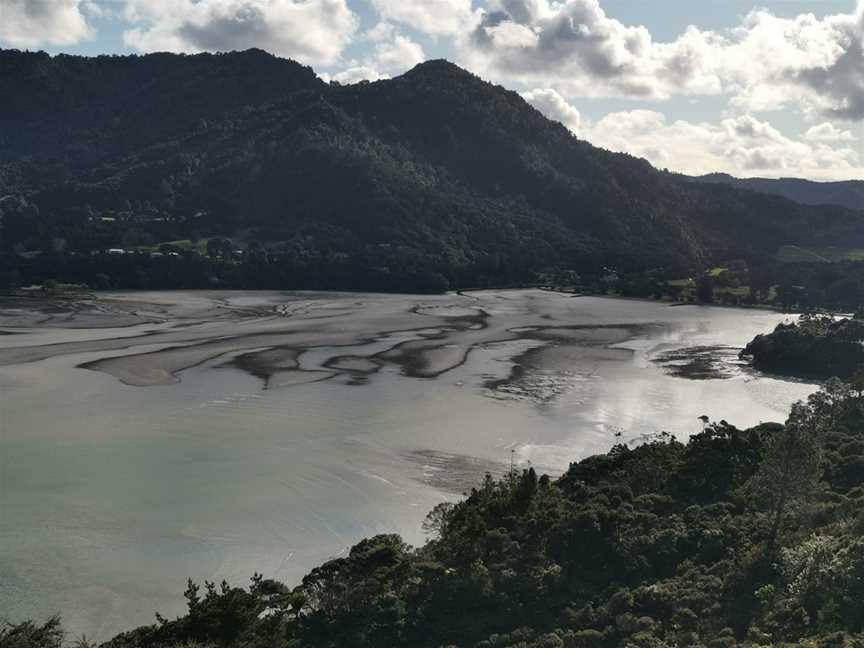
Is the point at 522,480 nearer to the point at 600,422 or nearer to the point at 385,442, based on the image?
the point at 385,442

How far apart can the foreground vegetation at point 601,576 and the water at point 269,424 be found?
3990 millimetres

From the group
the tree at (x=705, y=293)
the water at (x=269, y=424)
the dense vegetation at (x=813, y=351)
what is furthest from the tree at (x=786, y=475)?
the tree at (x=705, y=293)

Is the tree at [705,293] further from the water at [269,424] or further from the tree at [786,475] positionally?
the tree at [786,475]

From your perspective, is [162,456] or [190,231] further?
[190,231]

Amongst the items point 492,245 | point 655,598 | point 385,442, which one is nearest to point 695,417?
point 385,442

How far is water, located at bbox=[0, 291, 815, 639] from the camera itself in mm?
31203

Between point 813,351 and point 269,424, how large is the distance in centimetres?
5058

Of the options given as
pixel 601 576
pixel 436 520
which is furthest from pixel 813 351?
pixel 601 576

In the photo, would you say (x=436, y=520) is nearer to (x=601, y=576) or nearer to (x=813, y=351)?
(x=601, y=576)

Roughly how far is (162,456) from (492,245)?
143 metres

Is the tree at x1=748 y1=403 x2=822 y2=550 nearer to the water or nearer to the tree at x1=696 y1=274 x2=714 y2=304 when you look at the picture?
the water

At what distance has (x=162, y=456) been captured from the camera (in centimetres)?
4250

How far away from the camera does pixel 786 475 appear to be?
2741cm

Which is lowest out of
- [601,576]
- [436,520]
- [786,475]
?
[436,520]
